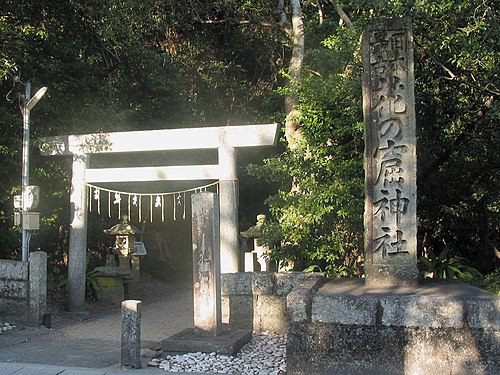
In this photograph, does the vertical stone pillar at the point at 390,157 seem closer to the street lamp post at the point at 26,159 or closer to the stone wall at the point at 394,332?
the stone wall at the point at 394,332

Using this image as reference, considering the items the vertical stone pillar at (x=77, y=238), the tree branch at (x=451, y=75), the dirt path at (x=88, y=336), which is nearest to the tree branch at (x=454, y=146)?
the tree branch at (x=451, y=75)

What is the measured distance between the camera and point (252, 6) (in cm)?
1438

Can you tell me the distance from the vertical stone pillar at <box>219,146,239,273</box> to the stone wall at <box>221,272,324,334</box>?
21.1 inches

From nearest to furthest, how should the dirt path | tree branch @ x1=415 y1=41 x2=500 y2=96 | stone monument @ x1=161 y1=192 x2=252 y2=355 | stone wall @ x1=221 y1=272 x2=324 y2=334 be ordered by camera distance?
the dirt path < stone monument @ x1=161 y1=192 x2=252 y2=355 < stone wall @ x1=221 y1=272 x2=324 y2=334 < tree branch @ x1=415 y1=41 x2=500 y2=96

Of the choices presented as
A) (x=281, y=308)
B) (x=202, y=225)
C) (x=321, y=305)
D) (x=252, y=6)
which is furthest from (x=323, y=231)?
(x=252, y=6)

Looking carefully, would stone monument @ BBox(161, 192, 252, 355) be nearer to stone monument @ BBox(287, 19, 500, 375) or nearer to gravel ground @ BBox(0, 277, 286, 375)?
gravel ground @ BBox(0, 277, 286, 375)

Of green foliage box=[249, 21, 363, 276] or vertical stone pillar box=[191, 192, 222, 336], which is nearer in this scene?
vertical stone pillar box=[191, 192, 222, 336]

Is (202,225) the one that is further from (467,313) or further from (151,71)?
(151,71)

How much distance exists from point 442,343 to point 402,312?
54cm

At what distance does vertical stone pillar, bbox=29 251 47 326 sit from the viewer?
980 centimetres

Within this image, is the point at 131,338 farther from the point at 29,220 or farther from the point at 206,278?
the point at 29,220

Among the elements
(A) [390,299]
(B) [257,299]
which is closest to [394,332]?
(A) [390,299]

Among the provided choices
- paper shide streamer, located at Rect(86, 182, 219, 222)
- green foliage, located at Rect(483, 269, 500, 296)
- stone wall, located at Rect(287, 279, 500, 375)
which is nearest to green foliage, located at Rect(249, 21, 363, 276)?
paper shide streamer, located at Rect(86, 182, 219, 222)

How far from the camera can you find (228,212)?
33.1 feet
